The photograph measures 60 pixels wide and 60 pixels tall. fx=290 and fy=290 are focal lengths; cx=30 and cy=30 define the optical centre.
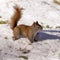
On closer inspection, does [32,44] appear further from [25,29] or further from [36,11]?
[36,11]

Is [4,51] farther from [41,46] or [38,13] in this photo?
[38,13]

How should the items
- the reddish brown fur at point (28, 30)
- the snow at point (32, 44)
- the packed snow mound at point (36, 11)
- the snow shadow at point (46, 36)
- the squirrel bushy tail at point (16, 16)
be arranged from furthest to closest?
the packed snow mound at point (36, 11)
the snow shadow at point (46, 36)
the squirrel bushy tail at point (16, 16)
the reddish brown fur at point (28, 30)
the snow at point (32, 44)

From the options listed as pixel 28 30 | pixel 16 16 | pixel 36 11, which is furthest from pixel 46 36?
pixel 36 11

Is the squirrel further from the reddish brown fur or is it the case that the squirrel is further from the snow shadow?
the snow shadow

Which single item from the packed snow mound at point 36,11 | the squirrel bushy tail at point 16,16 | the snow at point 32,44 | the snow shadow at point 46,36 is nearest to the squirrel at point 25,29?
the squirrel bushy tail at point 16,16

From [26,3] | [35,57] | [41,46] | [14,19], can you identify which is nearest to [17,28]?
[14,19]

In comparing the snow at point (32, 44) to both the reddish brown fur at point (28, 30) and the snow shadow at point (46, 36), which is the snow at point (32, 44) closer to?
the snow shadow at point (46, 36)

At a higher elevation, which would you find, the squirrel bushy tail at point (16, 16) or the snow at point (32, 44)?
the squirrel bushy tail at point (16, 16)

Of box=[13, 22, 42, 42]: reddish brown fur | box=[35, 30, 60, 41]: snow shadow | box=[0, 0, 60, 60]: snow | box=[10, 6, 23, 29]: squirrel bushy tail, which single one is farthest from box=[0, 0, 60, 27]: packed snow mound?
box=[13, 22, 42, 42]: reddish brown fur

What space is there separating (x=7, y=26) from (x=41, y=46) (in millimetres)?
2436

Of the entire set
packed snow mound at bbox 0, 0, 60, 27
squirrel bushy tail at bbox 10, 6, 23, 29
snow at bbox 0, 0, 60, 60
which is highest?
squirrel bushy tail at bbox 10, 6, 23, 29

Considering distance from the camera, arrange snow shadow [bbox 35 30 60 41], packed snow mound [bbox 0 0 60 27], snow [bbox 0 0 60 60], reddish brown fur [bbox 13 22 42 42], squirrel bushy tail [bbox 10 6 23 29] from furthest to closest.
A: packed snow mound [bbox 0 0 60 27]
snow shadow [bbox 35 30 60 41]
squirrel bushy tail [bbox 10 6 23 29]
reddish brown fur [bbox 13 22 42 42]
snow [bbox 0 0 60 60]

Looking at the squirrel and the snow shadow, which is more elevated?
the squirrel

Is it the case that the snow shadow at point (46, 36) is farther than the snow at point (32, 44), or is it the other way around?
the snow shadow at point (46, 36)
